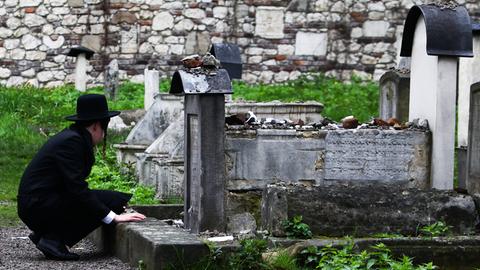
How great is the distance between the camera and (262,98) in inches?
793

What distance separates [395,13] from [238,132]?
42.5 feet

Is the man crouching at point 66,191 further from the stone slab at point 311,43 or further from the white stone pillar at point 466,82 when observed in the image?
the stone slab at point 311,43

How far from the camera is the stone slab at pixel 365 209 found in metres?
9.30

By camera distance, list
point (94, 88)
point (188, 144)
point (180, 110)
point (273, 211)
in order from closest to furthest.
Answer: point (273, 211) → point (188, 144) → point (180, 110) → point (94, 88)

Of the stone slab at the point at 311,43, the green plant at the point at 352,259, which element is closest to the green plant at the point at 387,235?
the green plant at the point at 352,259

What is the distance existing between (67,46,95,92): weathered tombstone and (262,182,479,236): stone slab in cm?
1337

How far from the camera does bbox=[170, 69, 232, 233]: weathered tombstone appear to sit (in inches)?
401

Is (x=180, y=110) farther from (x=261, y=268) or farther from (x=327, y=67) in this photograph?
(x=327, y=67)

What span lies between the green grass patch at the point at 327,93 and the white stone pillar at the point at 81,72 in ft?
8.90

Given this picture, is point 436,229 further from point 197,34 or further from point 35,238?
point 197,34

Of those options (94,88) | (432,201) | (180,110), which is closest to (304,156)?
(432,201)

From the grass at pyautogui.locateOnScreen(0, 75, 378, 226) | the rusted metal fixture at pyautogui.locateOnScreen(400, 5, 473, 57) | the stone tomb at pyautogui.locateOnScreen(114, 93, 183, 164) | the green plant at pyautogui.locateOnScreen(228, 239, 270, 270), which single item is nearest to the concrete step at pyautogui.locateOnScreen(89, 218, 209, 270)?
the green plant at pyautogui.locateOnScreen(228, 239, 270, 270)

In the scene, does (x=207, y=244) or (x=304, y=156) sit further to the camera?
(x=304, y=156)

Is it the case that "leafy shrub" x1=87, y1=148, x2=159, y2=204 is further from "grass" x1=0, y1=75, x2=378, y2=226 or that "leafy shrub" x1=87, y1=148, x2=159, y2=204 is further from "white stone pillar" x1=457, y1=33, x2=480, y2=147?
"white stone pillar" x1=457, y1=33, x2=480, y2=147
